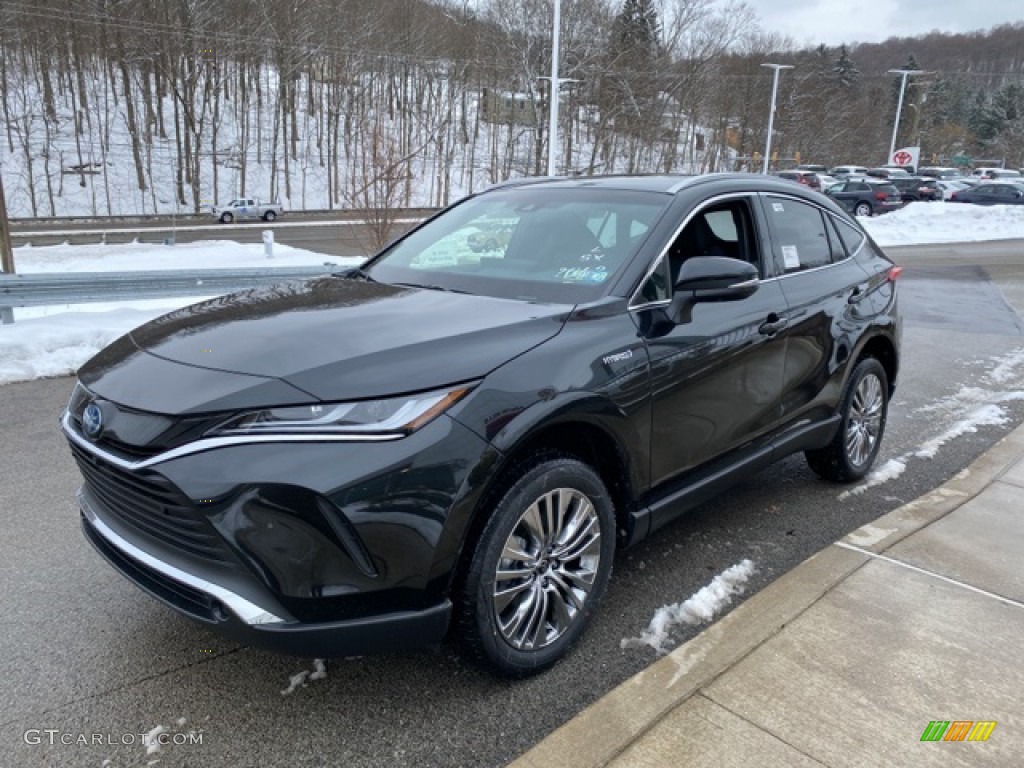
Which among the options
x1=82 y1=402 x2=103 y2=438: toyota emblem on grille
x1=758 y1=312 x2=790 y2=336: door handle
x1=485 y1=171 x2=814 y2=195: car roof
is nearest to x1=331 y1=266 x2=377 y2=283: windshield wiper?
x1=485 y1=171 x2=814 y2=195: car roof

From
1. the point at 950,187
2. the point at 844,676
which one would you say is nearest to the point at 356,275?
the point at 844,676

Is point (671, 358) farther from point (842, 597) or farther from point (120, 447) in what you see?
point (120, 447)

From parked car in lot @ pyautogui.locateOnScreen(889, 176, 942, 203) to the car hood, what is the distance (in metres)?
41.8

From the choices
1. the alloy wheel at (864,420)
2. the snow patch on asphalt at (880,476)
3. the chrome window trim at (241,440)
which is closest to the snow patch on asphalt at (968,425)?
the snow patch on asphalt at (880,476)

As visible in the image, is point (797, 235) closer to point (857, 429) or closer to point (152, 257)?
point (857, 429)

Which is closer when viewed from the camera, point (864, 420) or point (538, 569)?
point (538, 569)

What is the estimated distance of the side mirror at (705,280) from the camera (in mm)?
3037

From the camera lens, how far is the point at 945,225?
2642 cm

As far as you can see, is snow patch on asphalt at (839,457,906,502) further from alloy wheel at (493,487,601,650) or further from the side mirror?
alloy wheel at (493,487,601,650)

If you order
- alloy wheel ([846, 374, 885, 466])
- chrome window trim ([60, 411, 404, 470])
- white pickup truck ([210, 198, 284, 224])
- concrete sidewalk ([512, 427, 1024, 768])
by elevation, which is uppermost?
chrome window trim ([60, 411, 404, 470])

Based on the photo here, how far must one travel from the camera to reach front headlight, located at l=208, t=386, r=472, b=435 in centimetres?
216

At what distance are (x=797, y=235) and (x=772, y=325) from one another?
0.77 metres

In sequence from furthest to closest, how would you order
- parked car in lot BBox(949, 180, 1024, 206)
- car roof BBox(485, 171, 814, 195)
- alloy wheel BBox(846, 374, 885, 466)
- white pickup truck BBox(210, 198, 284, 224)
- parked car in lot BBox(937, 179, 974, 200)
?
white pickup truck BBox(210, 198, 284, 224)
parked car in lot BBox(937, 179, 974, 200)
parked car in lot BBox(949, 180, 1024, 206)
alloy wheel BBox(846, 374, 885, 466)
car roof BBox(485, 171, 814, 195)

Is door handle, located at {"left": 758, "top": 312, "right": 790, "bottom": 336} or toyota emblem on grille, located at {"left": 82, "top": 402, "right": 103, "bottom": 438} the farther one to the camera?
door handle, located at {"left": 758, "top": 312, "right": 790, "bottom": 336}
